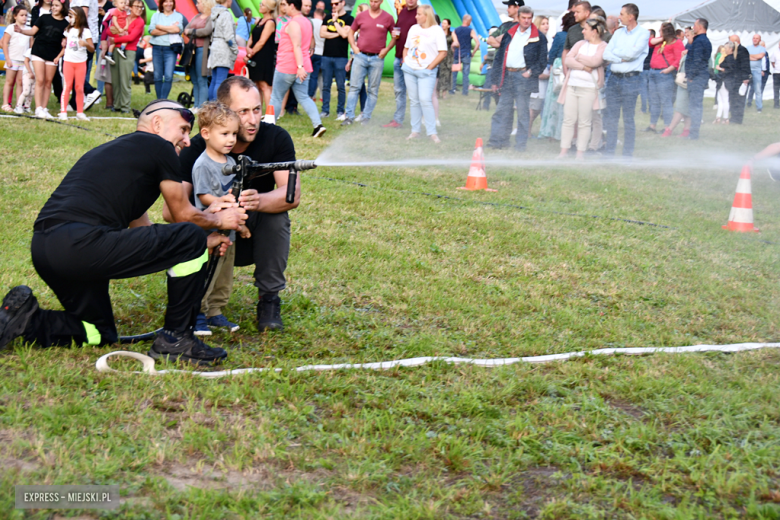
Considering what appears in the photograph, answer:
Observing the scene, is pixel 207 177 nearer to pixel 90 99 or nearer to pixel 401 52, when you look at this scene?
pixel 401 52

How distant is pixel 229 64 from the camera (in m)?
12.5

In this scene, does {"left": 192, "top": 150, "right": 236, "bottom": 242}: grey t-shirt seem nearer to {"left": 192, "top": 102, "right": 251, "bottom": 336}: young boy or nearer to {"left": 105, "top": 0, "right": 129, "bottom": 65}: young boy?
{"left": 192, "top": 102, "right": 251, "bottom": 336}: young boy

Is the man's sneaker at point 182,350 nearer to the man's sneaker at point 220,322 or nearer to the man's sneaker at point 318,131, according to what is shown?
the man's sneaker at point 220,322

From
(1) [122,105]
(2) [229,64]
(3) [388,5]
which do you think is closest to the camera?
(2) [229,64]

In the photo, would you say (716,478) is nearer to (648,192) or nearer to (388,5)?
(648,192)

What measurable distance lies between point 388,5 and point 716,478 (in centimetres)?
2030

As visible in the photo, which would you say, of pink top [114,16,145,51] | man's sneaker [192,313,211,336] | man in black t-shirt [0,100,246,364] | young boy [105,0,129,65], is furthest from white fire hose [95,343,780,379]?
pink top [114,16,145,51]

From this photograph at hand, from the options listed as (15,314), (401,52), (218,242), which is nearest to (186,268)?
(218,242)

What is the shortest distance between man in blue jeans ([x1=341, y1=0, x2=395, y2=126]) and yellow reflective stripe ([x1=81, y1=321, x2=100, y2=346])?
9.76 meters

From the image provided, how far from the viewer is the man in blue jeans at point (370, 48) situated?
12750 mm

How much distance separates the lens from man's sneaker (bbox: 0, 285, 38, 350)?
369 centimetres

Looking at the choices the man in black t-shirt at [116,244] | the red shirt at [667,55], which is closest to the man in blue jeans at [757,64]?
the red shirt at [667,55]

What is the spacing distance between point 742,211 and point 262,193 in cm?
550

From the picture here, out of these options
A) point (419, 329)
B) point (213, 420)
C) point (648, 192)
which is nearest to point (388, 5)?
point (648, 192)
